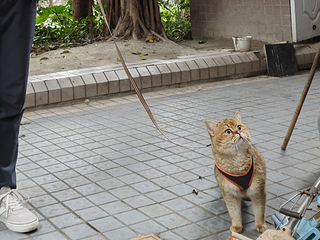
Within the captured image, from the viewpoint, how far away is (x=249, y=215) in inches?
107

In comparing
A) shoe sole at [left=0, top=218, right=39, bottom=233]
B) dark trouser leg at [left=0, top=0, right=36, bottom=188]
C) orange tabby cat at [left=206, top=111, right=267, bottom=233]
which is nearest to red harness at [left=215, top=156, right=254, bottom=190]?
orange tabby cat at [left=206, top=111, right=267, bottom=233]

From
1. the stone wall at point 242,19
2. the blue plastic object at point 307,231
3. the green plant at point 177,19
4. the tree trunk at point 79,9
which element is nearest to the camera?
the blue plastic object at point 307,231

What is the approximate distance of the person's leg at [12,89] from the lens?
2645 mm

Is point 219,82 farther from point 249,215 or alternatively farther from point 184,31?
point 249,215

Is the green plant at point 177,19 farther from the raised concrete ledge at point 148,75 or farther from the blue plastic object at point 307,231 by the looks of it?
the blue plastic object at point 307,231

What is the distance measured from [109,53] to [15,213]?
499cm

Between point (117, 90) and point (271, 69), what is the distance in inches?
103

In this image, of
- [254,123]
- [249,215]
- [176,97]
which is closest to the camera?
[249,215]

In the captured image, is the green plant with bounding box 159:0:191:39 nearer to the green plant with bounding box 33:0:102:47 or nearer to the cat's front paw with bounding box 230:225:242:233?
the green plant with bounding box 33:0:102:47

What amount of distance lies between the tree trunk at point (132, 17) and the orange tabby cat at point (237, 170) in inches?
224

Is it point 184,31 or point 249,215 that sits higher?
point 184,31

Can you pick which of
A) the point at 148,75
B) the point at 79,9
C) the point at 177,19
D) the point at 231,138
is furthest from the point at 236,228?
the point at 79,9

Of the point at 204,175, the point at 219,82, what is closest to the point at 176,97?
the point at 219,82

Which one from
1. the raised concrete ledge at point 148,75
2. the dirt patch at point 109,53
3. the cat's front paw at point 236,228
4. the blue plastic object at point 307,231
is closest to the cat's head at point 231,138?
the cat's front paw at point 236,228
